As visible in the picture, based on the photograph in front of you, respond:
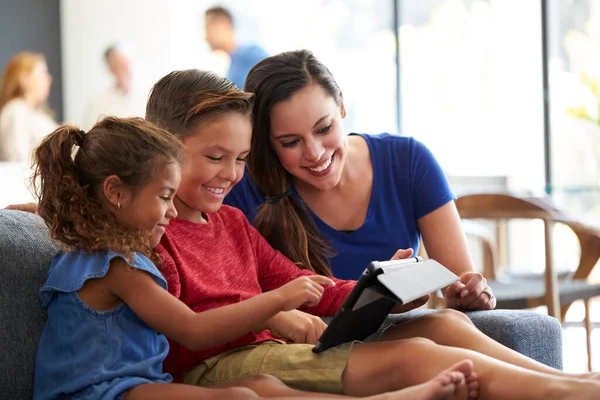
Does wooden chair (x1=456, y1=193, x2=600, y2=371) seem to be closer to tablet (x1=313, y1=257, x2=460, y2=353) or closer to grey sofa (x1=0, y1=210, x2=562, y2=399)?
grey sofa (x1=0, y1=210, x2=562, y2=399)

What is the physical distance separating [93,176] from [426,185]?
3.10ft

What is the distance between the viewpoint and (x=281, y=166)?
7.17 ft

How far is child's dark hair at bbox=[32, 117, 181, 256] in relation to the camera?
4.97 feet

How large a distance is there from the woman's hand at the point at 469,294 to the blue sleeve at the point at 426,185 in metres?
0.35

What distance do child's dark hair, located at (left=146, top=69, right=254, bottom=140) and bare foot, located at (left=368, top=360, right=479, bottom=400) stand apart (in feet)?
2.23

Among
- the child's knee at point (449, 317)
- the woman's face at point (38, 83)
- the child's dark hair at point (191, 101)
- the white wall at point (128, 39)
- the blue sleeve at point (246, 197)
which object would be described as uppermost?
the white wall at point (128, 39)

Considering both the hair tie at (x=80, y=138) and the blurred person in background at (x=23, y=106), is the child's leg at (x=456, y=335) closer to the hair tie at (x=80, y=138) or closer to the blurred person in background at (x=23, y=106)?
the hair tie at (x=80, y=138)

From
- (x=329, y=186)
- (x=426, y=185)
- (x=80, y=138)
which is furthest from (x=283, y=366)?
(x=426, y=185)

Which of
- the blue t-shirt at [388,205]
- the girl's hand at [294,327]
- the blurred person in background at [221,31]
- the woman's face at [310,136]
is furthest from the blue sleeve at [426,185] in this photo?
the blurred person in background at [221,31]

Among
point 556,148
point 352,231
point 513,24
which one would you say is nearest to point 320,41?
point 513,24

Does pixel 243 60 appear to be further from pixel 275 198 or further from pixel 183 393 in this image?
pixel 183 393

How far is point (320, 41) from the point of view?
6.55 metres

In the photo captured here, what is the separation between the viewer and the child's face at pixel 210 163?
1.77 metres

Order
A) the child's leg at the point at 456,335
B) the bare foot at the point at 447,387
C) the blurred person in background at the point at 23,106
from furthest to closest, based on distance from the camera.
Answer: the blurred person in background at the point at 23,106 → the child's leg at the point at 456,335 → the bare foot at the point at 447,387
